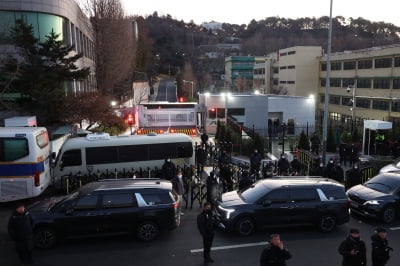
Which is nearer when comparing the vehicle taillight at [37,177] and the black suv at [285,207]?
the black suv at [285,207]


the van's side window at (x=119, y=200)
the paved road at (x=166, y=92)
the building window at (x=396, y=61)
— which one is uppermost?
the building window at (x=396, y=61)

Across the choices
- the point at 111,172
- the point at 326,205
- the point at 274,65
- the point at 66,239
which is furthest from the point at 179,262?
the point at 274,65

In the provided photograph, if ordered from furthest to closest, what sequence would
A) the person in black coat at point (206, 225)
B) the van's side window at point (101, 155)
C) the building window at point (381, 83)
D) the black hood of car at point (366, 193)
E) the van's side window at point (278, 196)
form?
the building window at point (381, 83)
the van's side window at point (101, 155)
the black hood of car at point (366, 193)
the van's side window at point (278, 196)
the person in black coat at point (206, 225)

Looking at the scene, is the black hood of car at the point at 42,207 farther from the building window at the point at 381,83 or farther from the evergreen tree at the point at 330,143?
the building window at the point at 381,83

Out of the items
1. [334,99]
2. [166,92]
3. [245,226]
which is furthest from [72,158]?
[166,92]

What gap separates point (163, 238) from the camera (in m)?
11.1

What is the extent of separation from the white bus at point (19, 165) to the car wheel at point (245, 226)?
8109 mm

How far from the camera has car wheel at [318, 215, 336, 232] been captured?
11484 mm

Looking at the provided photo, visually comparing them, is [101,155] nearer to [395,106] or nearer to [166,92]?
[395,106]

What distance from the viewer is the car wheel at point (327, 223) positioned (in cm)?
1148

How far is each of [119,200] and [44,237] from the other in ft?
7.40

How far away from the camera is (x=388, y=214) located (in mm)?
12352

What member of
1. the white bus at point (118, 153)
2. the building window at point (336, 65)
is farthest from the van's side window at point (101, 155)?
the building window at point (336, 65)

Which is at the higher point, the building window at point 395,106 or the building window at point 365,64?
the building window at point 365,64
